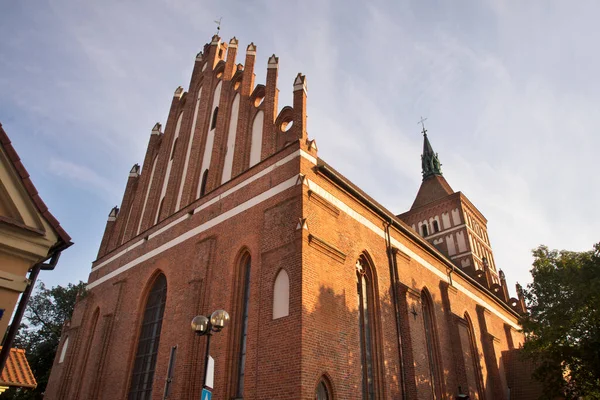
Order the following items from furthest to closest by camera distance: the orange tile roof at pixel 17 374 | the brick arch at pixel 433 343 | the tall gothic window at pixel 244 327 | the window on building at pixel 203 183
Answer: the window on building at pixel 203 183, the brick arch at pixel 433 343, the orange tile roof at pixel 17 374, the tall gothic window at pixel 244 327

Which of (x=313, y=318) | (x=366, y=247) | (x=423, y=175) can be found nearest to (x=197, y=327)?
(x=313, y=318)

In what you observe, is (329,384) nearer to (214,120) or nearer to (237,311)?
(237,311)

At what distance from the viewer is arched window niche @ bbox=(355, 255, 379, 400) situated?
454 inches

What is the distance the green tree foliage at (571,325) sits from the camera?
14.0 meters

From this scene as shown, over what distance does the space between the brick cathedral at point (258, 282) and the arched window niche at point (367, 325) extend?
1.8 inches

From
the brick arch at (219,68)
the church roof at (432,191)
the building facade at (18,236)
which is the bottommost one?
the building facade at (18,236)

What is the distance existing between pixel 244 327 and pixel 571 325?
1181 centimetres

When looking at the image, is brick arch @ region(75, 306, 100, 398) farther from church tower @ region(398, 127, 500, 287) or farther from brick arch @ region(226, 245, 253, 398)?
church tower @ region(398, 127, 500, 287)

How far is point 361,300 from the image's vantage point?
12.8 meters

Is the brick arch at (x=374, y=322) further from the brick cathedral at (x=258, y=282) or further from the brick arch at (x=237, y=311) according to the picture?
the brick arch at (x=237, y=311)

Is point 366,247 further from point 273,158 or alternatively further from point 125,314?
point 125,314

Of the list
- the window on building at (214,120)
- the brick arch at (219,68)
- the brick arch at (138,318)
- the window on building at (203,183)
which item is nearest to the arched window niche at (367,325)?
the window on building at (203,183)

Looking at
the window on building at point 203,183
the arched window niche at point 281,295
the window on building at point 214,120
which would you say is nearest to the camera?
the arched window niche at point 281,295

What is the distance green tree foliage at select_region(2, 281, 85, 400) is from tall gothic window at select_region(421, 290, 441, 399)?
23.0 m
